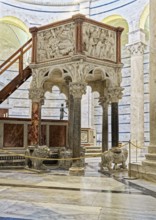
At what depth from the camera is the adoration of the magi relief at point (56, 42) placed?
820 centimetres

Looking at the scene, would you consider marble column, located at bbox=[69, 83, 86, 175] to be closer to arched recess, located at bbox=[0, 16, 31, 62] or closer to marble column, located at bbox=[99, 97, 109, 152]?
marble column, located at bbox=[99, 97, 109, 152]

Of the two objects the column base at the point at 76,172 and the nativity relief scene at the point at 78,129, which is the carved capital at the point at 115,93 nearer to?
the nativity relief scene at the point at 78,129

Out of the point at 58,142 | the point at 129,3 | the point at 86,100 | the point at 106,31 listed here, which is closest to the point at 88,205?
the point at 106,31

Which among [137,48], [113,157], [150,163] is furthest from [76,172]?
[137,48]

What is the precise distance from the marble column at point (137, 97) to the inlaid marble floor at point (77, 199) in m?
9.05

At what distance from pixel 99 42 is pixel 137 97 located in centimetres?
759

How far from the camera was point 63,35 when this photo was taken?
8.36m

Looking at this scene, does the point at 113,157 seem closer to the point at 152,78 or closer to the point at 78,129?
the point at 78,129

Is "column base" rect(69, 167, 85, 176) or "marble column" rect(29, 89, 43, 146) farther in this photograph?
"marble column" rect(29, 89, 43, 146)

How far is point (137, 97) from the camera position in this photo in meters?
15.5

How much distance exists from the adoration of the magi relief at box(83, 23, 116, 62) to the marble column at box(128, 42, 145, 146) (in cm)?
702

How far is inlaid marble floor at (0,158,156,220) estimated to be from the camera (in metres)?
3.61

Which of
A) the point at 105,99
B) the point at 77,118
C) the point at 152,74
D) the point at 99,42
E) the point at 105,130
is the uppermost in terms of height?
the point at 99,42

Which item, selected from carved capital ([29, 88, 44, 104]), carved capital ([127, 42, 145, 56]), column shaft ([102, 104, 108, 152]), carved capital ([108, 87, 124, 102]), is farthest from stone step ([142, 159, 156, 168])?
carved capital ([127, 42, 145, 56])
